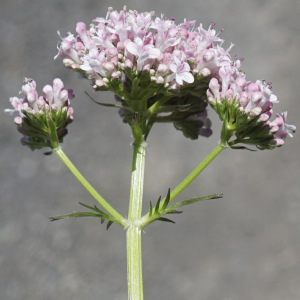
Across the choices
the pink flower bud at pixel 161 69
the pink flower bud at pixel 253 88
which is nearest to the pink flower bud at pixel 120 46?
the pink flower bud at pixel 161 69

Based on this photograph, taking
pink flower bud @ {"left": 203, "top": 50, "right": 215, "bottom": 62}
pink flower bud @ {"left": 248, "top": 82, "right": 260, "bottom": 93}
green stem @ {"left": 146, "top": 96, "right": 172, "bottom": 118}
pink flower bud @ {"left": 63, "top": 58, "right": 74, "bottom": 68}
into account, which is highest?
pink flower bud @ {"left": 63, "top": 58, "right": 74, "bottom": 68}

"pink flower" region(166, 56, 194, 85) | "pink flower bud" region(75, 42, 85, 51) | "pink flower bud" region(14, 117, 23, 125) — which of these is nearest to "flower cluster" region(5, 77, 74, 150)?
"pink flower bud" region(14, 117, 23, 125)

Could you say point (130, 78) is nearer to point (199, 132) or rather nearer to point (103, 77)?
point (103, 77)

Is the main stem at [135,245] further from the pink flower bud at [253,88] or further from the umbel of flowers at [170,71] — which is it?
the pink flower bud at [253,88]

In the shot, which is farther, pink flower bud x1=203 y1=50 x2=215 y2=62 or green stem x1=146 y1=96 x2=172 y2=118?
green stem x1=146 y1=96 x2=172 y2=118

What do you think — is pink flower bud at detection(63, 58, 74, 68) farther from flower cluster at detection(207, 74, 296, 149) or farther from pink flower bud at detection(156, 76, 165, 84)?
flower cluster at detection(207, 74, 296, 149)

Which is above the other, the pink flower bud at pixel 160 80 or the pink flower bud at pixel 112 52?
the pink flower bud at pixel 112 52

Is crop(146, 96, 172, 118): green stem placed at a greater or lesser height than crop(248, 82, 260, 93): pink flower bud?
greater

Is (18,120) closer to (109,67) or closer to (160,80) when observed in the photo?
(109,67)
